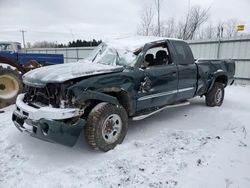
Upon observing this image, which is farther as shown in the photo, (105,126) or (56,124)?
(105,126)

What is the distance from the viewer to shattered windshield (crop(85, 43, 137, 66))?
389 centimetres

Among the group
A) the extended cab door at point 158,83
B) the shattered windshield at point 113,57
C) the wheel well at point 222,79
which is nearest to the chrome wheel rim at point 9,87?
the shattered windshield at point 113,57

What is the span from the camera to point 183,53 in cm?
486

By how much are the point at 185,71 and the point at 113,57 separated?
69.7 inches

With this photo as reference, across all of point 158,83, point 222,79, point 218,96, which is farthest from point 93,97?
point 222,79

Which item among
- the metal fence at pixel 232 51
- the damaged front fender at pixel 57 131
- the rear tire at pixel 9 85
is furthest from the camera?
the metal fence at pixel 232 51

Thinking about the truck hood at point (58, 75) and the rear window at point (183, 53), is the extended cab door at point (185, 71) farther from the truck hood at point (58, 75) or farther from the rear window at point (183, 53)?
the truck hood at point (58, 75)

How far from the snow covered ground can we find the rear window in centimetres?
151

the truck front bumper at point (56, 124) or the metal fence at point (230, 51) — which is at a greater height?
the metal fence at point (230, 51)

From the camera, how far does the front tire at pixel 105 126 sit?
10.3 feet

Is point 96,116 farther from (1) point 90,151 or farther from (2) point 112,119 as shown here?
(1) point 90,151

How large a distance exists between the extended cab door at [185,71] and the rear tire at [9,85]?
4.55m

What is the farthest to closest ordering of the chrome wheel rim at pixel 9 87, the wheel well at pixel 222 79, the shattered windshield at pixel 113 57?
the wheel well at pixel 222 79 → the chrome wheel rim at pixel 9 87 → the shattered windshield at pixel 113 57

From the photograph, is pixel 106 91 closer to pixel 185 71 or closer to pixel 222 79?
pixel 185 71
